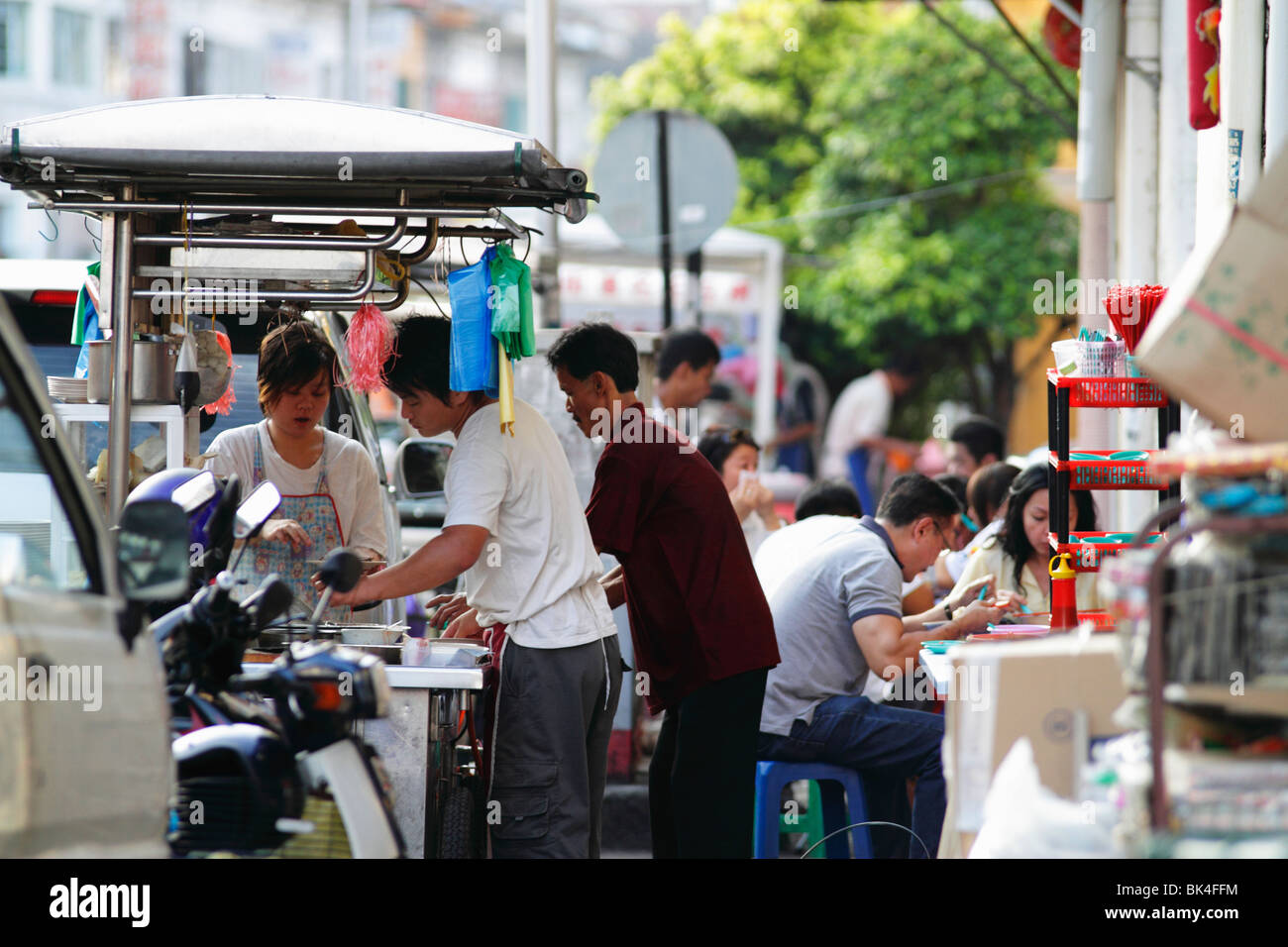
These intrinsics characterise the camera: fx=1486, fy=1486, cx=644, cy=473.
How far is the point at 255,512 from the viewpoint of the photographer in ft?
11.8

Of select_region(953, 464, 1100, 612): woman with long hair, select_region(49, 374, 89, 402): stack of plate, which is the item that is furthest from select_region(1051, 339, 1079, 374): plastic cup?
select_region(49, 374, 89, 402): stack of plate

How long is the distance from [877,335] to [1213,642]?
1711 centimetres

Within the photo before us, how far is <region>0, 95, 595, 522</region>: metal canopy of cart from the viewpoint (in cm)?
373

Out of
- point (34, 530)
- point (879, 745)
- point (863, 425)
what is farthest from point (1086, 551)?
point (863, 425)

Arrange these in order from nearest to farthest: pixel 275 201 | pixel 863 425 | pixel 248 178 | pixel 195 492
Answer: pixel 195 492
pixel 248 178
pixel 275 201
pixel 863 425

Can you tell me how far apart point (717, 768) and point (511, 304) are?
60.0 inches

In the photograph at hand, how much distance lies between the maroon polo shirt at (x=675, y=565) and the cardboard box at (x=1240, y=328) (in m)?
2.13

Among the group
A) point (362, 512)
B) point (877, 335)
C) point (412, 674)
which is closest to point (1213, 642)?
point (412, 674)

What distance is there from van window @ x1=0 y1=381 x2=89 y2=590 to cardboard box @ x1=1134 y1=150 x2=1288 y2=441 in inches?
75.7

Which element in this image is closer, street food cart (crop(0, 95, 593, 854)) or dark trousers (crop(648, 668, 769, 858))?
street food cart (crop(0, 95, 593, 854))

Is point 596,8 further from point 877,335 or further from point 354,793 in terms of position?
point 354,793

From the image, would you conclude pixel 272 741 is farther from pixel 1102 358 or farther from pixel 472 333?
pixel 1102 358

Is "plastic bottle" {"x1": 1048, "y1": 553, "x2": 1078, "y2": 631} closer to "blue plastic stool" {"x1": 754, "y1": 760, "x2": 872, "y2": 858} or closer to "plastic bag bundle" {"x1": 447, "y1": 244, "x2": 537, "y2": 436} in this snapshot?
"blue plastic stool" {"x1": 754, "y1": 760, "x2": 872, "y2": 858}
